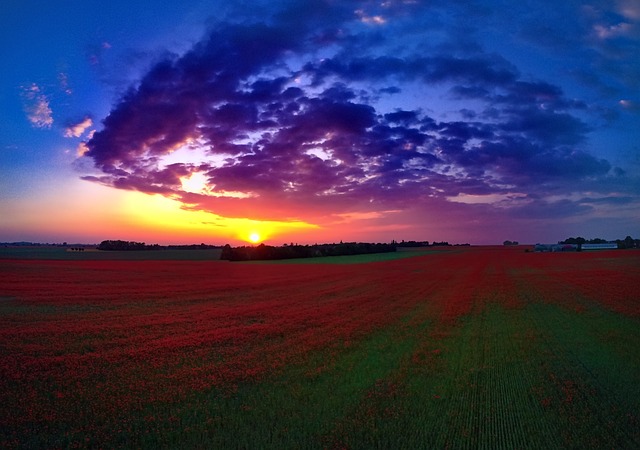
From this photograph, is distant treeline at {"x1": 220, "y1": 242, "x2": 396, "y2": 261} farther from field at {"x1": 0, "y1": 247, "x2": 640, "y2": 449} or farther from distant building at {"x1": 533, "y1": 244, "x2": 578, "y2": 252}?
field at {"x1": 0, "y1": 247, "x2": 640, "y2": 449}

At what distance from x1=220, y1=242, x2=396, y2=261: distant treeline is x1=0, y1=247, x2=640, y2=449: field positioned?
56.0m

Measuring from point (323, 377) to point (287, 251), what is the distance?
70.7 metres

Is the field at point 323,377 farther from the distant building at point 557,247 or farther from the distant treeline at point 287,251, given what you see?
the distant building at point 557,247

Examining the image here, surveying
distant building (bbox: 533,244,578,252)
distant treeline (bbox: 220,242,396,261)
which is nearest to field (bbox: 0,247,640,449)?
distant treeline (bbox: 220,242,396,261)

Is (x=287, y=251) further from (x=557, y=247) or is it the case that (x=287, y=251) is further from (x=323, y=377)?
(x=557, y=247)

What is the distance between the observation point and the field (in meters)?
5.56

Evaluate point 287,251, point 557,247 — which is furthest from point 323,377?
point 557,247

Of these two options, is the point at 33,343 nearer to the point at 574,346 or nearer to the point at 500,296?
the point at 574,346

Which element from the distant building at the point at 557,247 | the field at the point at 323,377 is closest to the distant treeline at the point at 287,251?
the distant building at the point at 557,247

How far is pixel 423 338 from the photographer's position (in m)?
11.1

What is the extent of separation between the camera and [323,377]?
788 centimetres

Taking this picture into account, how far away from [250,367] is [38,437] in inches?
157

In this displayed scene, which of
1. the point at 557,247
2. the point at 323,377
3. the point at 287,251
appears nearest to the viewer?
the point at 323,377

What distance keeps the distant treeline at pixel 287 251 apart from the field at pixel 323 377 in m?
56.0
